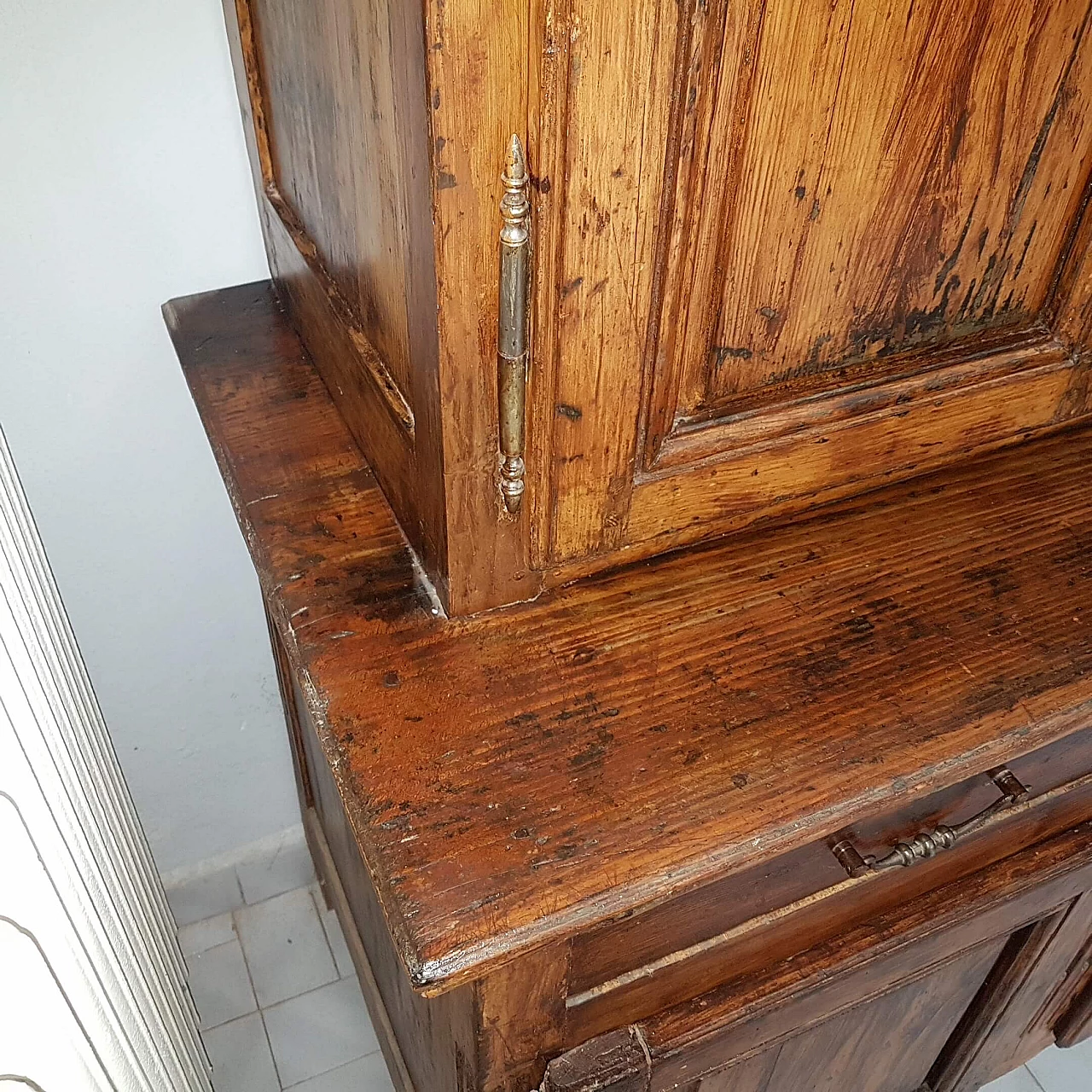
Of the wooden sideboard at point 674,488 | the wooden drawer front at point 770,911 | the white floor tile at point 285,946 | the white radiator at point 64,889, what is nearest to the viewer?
the white radiator at point 64,889

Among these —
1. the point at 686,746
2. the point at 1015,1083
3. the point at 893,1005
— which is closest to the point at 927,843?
the point at 686,746

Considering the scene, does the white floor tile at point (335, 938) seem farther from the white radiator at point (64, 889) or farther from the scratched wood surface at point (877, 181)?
the scratched wood surface at point (877, 181)

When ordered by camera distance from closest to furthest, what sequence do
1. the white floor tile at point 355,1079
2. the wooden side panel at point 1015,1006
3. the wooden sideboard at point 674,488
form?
1. the wooden sideboard at point 674,488
2. the wooden side panel at point 1015,1006
3. the white floor tile at point 355,1079

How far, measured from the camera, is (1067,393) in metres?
0.78

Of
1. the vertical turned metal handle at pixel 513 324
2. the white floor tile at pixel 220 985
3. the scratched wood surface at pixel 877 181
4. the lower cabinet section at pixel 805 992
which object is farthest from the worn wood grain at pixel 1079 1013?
the white floor tile at pixel 220 985

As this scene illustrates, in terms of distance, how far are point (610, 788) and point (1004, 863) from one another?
455 mm

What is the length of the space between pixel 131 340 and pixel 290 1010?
0.96 metres

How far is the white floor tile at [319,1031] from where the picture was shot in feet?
4.42

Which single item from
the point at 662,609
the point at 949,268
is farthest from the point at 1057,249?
the point at 662,609

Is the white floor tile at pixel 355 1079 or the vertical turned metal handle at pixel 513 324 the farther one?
the white floor tile at pixel 355 1079

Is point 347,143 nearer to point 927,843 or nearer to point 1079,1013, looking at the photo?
point 927,843

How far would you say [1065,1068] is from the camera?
4.57ft

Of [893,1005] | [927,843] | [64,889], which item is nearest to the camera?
[64,889]

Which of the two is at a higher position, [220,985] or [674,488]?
[674,488]
